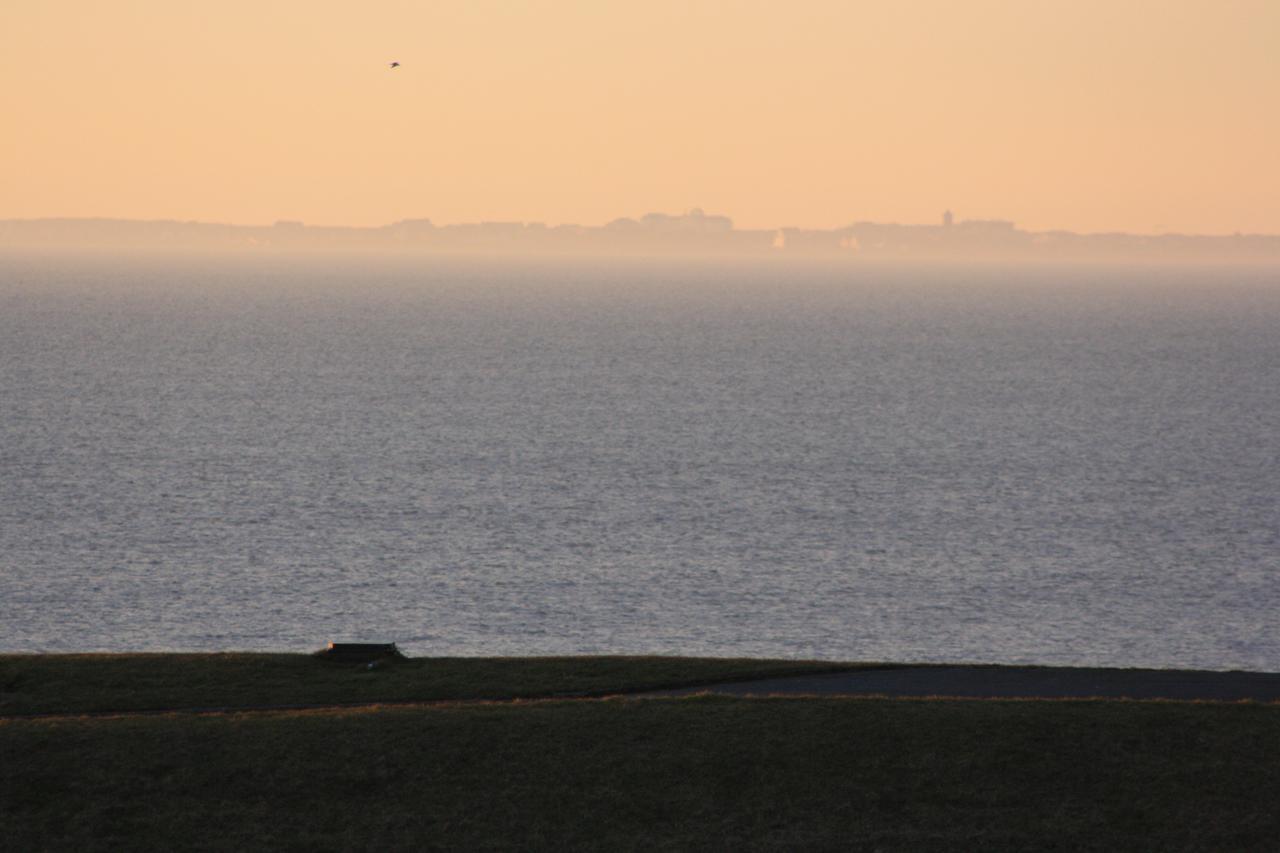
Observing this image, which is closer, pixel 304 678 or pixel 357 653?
pixel 304 678

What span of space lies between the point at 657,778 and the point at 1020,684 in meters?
9.70

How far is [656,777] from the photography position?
82.7 ft

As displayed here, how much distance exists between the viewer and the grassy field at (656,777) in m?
23.4

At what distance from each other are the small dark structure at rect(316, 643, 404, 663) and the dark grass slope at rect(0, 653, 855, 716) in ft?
0.77

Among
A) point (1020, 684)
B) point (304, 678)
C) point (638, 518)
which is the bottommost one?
point (638, 518)

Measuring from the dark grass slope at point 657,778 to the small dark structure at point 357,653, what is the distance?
4548 mm

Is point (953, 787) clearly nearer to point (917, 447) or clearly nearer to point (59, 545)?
point (59, 545)

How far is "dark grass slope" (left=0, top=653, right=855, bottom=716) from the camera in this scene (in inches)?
1159

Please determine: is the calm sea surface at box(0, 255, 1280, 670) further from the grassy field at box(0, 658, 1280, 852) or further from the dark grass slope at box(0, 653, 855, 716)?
the grassy field at box(0, 658, 1280, 852)

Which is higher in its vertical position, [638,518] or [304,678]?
[304,678]

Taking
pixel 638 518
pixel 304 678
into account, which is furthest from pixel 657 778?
pixel 638 518

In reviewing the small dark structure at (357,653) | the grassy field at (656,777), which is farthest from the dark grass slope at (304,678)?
the grassy field at (656,777)

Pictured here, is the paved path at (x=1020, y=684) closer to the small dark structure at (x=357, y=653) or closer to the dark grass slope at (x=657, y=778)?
the dark grass slope at (x=657, y=778)

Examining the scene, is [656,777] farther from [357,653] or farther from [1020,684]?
[357,653]
